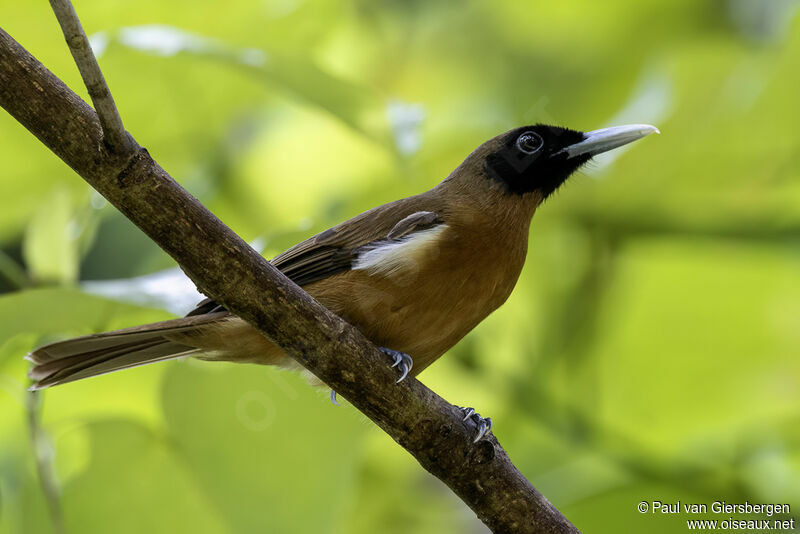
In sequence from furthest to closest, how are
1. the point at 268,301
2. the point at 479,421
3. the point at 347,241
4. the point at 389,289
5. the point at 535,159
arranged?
1. the point at 535,159
2. the point at 347,241
3. the point at 389,289
4. the point at 479,421
5. the point at 268,301

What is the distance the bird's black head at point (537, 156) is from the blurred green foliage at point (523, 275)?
0.09 meters

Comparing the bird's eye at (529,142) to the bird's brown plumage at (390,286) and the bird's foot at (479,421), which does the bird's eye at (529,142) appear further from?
the bird's foot at (479,421)

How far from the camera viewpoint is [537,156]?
3.54 meters

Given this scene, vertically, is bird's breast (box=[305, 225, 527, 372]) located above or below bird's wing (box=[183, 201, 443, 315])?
below

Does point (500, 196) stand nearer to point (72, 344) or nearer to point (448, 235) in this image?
point (448, 235)

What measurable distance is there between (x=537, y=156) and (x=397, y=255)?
96cm

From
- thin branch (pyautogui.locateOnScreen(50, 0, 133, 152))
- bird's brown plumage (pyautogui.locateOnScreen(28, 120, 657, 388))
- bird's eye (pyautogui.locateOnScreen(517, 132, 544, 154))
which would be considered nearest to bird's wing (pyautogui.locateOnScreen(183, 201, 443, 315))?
bird's brown plumage (pyautogui.locateOnScreen(28, 120, 657, 388))

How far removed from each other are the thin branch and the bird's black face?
6.31 feet

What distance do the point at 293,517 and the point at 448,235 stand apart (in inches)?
42.0

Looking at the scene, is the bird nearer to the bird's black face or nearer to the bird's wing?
the bird's wing

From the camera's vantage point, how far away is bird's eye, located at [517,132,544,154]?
11.7 ft

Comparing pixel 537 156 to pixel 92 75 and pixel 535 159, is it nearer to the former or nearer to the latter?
pixel 535 159

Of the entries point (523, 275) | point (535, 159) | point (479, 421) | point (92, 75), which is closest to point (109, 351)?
point (479, 421)

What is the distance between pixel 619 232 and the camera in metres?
3.20
